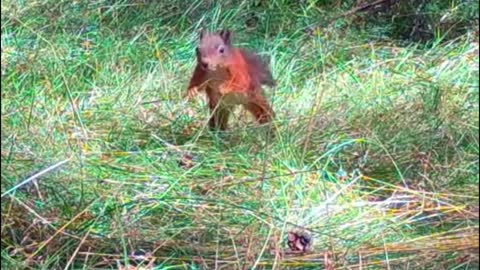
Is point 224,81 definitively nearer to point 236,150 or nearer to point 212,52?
point 212,52

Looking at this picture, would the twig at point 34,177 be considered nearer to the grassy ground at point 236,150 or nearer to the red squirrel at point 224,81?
the grassy ground at point 236,150

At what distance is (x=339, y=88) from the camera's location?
304 centimetres

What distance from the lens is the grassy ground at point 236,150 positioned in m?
2.10

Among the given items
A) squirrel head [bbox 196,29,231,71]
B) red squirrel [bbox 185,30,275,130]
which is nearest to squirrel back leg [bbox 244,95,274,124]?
red squirrel [bbox 185,30,275,130]

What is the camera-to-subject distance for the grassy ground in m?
2.10

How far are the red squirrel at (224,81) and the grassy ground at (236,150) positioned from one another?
0.16ft

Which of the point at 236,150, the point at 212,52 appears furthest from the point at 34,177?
the point at 212,52

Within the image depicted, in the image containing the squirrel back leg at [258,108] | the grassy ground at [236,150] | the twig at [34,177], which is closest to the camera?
the twig at [34,177]

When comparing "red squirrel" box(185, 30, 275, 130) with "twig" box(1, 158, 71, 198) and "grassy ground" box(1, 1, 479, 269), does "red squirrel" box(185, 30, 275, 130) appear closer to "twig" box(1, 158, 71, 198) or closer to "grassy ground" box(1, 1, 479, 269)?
"grassy ground" box(1, 1, 479, 269)

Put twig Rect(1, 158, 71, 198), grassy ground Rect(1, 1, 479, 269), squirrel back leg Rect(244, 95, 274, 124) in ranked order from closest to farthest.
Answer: twig Rect(1, 158, 71, 198) < grassy ground Rect(1, 1, 479, 269) < squirrel back leg Rect(244, 95, 274, 124)

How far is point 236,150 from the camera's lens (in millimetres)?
2633

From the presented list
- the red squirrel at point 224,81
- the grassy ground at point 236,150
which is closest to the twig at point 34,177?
the grassy ground at point 236,150

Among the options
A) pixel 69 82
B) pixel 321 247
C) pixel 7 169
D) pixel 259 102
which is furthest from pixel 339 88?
pixel 7 169

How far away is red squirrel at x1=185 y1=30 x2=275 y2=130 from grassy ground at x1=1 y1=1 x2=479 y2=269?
5 centimetres
